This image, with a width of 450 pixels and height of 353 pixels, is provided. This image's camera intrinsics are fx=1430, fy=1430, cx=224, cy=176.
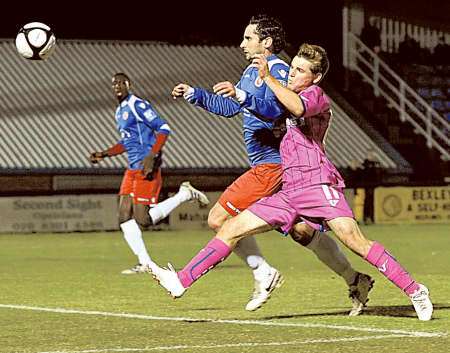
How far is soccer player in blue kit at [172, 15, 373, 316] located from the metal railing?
2406 centimetres

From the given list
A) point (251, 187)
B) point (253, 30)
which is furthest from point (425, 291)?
point (253, 30)

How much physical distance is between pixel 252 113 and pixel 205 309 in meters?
1.97

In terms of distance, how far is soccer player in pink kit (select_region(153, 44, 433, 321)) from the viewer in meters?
9.36

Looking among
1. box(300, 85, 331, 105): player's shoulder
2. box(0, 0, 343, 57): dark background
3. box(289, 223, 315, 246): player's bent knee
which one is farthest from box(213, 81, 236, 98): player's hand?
box(0, 0, 343, 57): dark background

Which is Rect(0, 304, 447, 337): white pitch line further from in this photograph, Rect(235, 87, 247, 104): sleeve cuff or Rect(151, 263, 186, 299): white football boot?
Rect(235, 87, 247, 104): sleeve cuff

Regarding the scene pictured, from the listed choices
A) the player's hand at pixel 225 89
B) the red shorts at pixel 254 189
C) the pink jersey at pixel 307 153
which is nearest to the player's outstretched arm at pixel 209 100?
the player's hand at pixel 225 89

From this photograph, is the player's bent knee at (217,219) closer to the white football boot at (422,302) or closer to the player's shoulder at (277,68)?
the player's shoulder at (277,68)

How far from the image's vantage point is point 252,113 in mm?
9453

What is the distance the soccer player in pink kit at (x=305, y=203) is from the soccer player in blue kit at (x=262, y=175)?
1.20 ft

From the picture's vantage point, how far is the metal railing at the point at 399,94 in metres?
34.3

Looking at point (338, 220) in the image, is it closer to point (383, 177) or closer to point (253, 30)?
point (253, 30)

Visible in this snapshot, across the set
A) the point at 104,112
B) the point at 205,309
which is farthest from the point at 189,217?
the point at 205,309

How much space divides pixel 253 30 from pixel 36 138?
21.0m

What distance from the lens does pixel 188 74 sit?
3300cm
